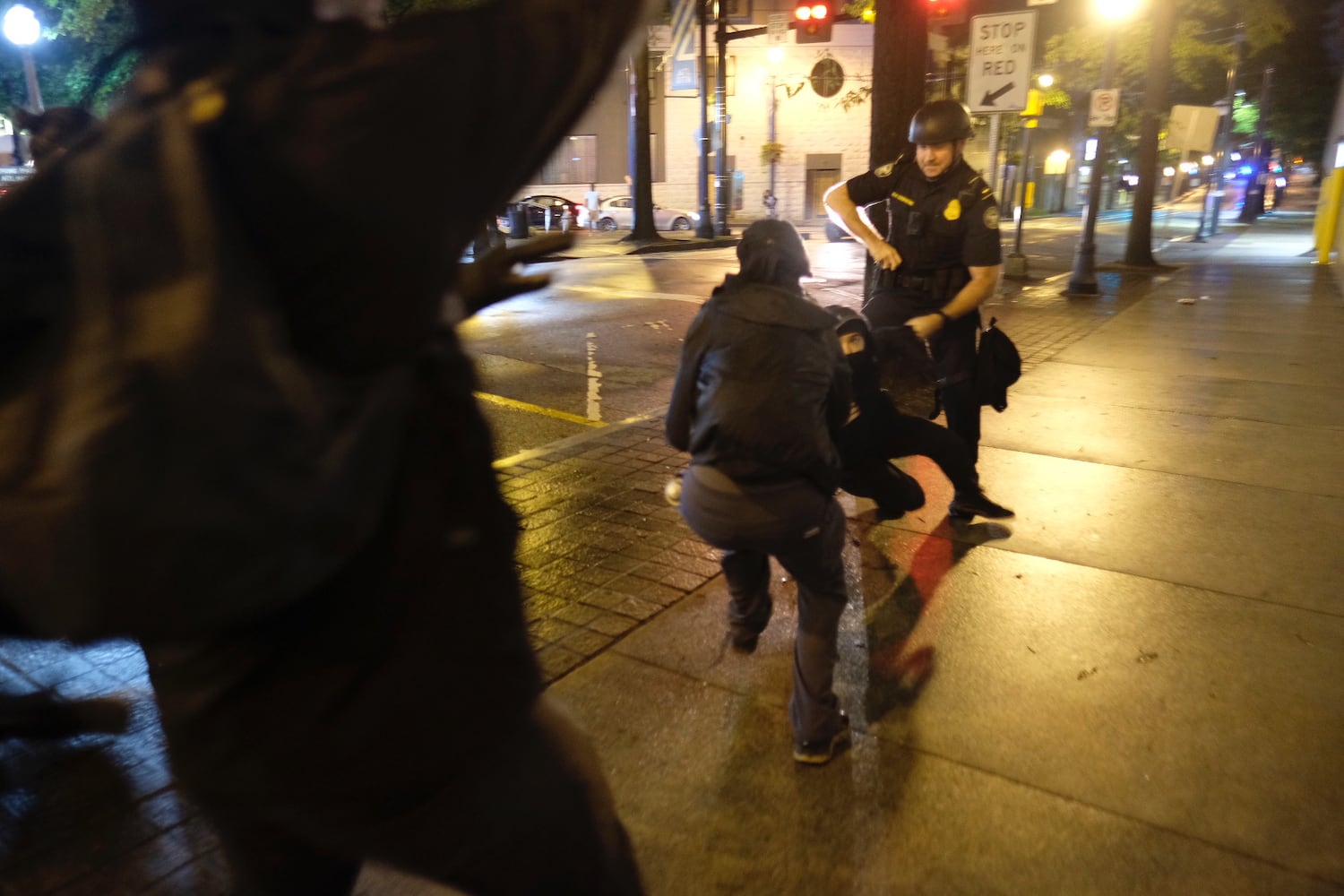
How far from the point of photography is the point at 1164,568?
4.52 m

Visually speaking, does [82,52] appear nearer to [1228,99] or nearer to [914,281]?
[914,281]

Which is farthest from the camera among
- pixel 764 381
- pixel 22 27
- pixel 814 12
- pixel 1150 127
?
pixel 1150 127

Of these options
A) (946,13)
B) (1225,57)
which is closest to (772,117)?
(1225,57)

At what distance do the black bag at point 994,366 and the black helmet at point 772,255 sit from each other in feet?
7.20

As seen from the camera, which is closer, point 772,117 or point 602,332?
point 602,332

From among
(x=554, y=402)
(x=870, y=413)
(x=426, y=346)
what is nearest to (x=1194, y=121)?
(x=554, y=402)

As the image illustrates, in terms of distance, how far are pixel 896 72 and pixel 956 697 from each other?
574 centimetres

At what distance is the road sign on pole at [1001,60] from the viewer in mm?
9570

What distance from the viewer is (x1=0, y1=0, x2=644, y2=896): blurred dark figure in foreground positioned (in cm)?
96

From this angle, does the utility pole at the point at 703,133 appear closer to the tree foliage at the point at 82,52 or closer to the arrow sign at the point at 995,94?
the tree foliage at the point at 82,52

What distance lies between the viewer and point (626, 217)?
35125 millimetres

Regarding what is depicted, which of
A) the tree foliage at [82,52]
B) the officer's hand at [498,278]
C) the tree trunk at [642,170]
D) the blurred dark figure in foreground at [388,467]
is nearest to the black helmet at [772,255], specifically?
the tree foliage at [82,52]

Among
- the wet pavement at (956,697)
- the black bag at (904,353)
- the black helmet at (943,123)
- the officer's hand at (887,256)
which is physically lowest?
the wet pavement at (956,697)

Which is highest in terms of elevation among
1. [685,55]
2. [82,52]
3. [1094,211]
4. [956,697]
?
[685,55]
